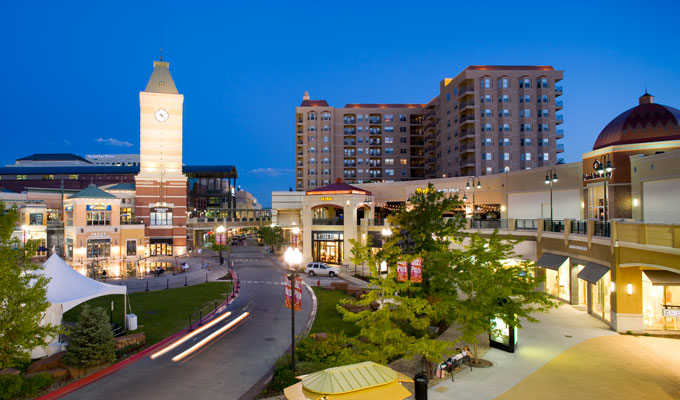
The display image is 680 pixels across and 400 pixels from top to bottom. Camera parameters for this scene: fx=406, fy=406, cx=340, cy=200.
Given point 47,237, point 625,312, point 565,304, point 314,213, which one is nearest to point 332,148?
point 314,213

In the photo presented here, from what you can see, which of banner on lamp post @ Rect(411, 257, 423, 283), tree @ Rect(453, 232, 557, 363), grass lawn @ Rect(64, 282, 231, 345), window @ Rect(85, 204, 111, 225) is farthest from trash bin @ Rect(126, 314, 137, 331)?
window @ Rect(85, 204, 111, 225)

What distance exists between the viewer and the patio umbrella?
9.62 metres

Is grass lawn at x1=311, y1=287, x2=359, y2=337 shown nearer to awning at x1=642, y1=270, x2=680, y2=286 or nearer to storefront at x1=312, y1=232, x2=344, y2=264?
awning at x1=642, y1=270, x2=680, y2=286

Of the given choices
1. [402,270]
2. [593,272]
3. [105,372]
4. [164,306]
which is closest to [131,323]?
[105,372]

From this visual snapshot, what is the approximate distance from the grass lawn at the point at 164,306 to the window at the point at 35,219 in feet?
130

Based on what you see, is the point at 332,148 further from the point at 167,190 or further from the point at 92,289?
the point at 92,289

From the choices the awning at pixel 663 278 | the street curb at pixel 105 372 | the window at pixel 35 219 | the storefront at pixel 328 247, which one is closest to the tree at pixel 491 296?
the awning at pixel 663 278

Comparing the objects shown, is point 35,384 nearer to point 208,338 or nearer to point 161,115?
point 208,338

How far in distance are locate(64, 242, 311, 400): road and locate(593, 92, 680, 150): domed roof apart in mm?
25714

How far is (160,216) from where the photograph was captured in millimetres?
58438

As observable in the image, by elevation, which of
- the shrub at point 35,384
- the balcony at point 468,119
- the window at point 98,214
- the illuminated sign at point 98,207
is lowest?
the shrub at point 35,384

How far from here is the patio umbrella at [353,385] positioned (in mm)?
9625

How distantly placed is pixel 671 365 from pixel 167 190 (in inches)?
2277

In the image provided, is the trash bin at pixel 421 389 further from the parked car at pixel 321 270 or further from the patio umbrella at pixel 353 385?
the parked car at pixel 321 270
